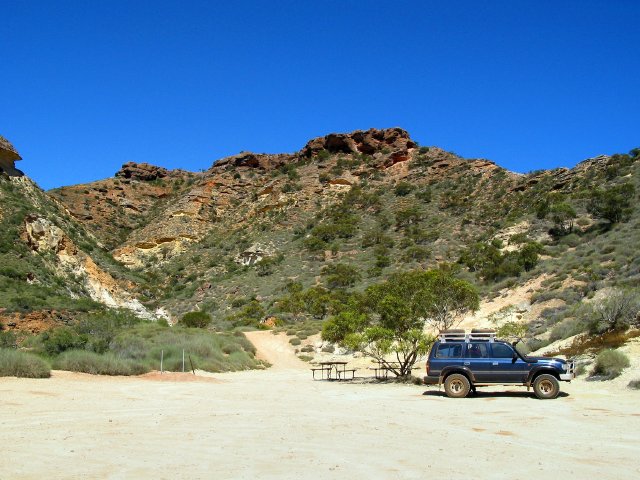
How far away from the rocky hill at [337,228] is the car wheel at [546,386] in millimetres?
13511

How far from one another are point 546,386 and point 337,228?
52131 mm

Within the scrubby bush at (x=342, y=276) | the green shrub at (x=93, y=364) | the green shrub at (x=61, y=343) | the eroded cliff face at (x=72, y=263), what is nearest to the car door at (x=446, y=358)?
the green shrub at (x=93, y=364)

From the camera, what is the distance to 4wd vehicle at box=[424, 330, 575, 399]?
15.3 meters

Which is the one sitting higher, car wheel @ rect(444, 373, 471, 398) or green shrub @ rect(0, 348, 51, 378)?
green shrub @ rect(0, 348, 51, 378)

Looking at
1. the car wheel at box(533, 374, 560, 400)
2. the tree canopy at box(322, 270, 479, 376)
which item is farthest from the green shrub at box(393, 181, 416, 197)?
the car wheel at box(533, 374, 560, 400)

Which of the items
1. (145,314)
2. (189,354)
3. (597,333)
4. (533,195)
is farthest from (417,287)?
(533,195)

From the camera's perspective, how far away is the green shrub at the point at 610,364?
56.3 feet

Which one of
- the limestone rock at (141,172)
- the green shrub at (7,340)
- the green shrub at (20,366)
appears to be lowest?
the green shrub at (20,366)

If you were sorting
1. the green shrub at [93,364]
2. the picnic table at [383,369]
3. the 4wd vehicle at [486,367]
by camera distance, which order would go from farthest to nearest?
the picnic table at [383,369], the green shrub at [93,364], the 4wd vehicle at [486,367]

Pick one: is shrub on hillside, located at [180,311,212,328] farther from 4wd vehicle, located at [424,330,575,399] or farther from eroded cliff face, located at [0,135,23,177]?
4wd vehicle, located at [424,330,575,399]

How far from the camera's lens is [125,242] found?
7869 centimetres

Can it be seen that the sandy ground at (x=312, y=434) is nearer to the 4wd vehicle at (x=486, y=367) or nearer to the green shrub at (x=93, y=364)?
the 4wd vehicle at (x=486, y=367)

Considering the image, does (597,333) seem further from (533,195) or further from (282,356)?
(533,195)

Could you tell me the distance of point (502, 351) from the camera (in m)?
15.7
